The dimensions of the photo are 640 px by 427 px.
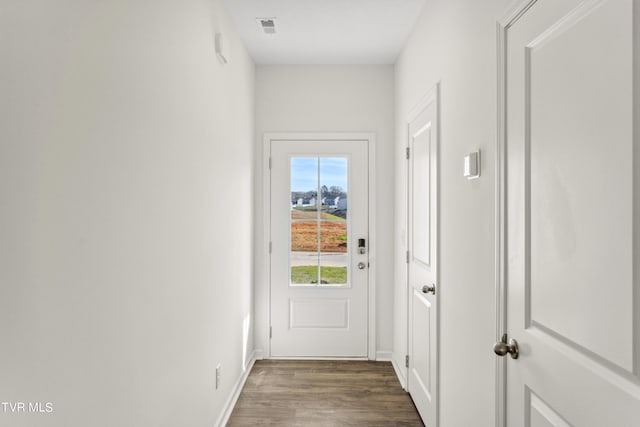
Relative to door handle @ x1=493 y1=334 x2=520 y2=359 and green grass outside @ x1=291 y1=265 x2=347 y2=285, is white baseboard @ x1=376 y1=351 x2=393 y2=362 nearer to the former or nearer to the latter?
green grass outside @ x1=291 y1=265 x2=347 y2=285

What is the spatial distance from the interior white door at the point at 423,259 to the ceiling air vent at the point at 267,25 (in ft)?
3.89

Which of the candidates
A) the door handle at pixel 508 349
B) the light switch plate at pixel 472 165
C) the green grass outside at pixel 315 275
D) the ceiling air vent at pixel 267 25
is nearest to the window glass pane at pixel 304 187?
the green grass outside at pixel 315 275

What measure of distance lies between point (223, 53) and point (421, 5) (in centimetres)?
130

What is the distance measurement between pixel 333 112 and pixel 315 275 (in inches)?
58.4

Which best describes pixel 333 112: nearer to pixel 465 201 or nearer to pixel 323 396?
pixel 465 201

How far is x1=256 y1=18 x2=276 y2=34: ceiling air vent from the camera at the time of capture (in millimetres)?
2746

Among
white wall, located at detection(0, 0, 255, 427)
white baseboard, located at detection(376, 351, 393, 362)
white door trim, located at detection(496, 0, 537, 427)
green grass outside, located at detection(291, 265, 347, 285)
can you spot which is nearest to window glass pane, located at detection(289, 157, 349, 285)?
green grass outside, located at detection(291, 265, 347, 285)

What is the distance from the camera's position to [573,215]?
3.34 ft

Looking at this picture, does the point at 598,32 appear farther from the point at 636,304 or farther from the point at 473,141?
the point at 473,141

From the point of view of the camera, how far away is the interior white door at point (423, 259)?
2291 millimetres

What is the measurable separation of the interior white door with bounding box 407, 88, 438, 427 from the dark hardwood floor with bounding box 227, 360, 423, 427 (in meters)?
0.20

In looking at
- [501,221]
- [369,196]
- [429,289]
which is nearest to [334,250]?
[369,196]

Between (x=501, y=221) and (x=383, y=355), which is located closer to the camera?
(x=501, y=221)

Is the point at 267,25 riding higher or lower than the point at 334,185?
higher
